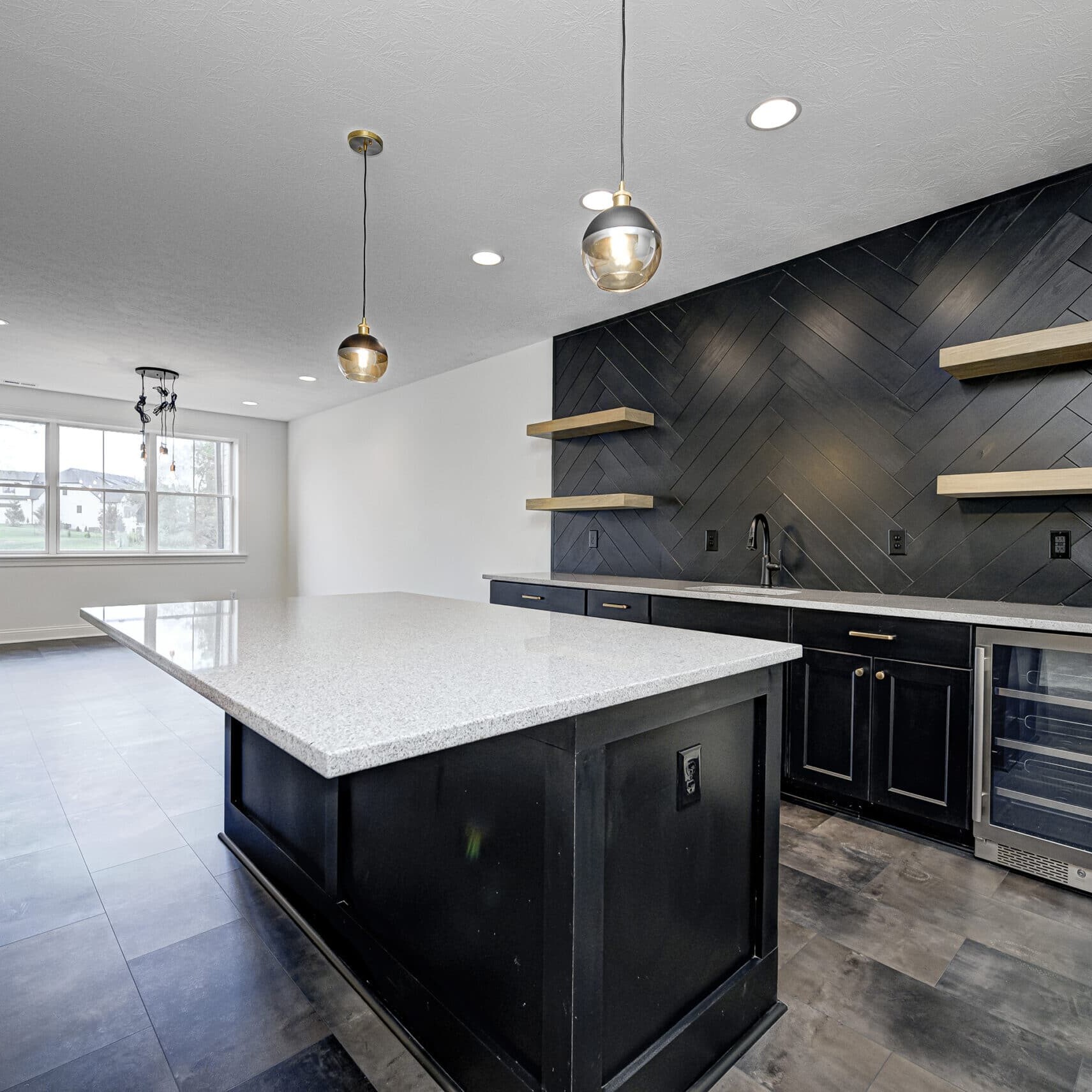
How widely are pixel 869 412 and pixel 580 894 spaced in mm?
2745

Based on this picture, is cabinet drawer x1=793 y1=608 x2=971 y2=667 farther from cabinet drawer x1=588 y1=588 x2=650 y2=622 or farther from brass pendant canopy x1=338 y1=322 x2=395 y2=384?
brass pendant canopy x1=338 y1=322 x2=395 y2=384

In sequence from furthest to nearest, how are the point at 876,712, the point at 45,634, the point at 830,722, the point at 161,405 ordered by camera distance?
the point at 45,634
the point at 161,405
the point at 830,722
the point at 876,712

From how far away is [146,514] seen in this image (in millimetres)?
7539

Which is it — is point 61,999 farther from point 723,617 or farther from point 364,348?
point 723,617

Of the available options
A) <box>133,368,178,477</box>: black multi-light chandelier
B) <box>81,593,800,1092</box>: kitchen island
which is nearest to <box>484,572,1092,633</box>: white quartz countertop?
<box>81,593,800,1092</box>: kitchen island

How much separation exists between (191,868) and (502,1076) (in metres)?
1.59

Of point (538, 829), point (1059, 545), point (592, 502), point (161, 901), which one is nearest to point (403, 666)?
point (538, 829)

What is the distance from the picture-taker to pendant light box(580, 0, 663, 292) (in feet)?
4.97

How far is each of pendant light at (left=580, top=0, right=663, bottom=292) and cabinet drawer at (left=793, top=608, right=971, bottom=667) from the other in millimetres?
1707

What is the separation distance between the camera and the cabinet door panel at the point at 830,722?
2.58 meters

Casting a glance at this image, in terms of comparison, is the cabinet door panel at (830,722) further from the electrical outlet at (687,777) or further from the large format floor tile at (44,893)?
the large format floor tile at (44,893)

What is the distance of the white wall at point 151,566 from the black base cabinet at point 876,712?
6740mm

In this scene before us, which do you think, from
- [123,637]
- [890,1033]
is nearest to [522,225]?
[123,637]

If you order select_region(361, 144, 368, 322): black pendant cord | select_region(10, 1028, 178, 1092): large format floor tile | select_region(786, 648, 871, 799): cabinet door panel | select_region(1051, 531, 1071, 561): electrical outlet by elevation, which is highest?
select_region(361, 144, 368, 322): black pendant cord
